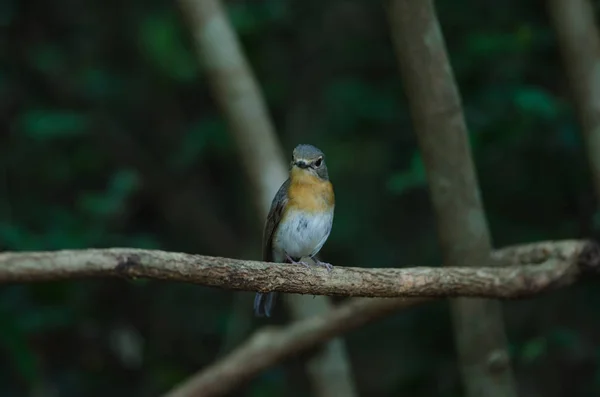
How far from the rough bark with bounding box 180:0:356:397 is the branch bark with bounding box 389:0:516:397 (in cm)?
101

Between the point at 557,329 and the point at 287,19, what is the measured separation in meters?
2.76

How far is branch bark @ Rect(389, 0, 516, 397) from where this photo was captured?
12.6 feet

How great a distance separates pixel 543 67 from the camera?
5.09 meters

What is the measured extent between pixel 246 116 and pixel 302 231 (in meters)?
1.17

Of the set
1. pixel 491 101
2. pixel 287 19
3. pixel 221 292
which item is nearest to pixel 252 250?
pixel 221 292

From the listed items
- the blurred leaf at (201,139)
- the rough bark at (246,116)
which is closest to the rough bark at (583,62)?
the rough bark at (246,116)

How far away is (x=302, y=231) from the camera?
4.20m

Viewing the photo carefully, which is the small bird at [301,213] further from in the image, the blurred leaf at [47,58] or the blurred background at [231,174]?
the blurred leaf at [47,58]

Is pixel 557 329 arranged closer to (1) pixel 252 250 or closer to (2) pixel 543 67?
(2) pixel 543 67

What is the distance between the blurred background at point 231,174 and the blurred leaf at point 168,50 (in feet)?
0.05

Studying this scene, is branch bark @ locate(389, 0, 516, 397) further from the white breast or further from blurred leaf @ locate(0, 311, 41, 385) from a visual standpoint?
blurred leaf @ locate(0, 311, 41, 385)

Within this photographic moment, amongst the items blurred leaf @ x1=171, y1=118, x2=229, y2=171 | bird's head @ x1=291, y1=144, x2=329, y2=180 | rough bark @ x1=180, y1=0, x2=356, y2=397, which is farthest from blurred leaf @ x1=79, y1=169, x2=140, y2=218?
bird's head @ x1=291, y1=144, x2=329, y2=180

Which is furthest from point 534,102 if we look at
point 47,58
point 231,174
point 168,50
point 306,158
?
point 47,58

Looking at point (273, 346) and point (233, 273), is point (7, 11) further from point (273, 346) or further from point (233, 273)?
point (233, 273)
